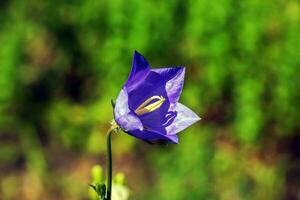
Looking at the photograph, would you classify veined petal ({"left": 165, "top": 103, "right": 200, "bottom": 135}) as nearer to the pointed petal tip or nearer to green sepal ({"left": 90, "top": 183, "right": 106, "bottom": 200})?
the pointed petal tip

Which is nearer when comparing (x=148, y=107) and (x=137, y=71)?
(x=137, y=71)

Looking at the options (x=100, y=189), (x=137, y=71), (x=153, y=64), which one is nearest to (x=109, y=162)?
(x=100, y=189)

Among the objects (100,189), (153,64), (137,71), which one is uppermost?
(137,71)

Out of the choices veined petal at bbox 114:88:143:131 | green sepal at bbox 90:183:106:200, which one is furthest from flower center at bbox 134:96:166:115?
green sepal at bbox 90:183:106:200

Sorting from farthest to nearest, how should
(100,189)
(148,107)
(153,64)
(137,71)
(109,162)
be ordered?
1. (153,64)
2. (148,107)
3. (137,71)
4. (100,189)
5. (109,162)

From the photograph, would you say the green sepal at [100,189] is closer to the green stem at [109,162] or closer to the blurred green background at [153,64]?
the green stem at [109,162]

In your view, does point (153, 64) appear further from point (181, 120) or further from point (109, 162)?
point (109, 162)

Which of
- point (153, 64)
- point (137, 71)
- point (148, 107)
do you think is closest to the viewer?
point (137, 71)

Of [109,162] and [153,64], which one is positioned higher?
[109,162]
